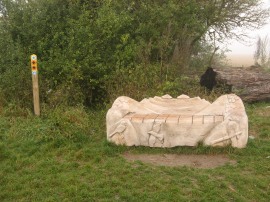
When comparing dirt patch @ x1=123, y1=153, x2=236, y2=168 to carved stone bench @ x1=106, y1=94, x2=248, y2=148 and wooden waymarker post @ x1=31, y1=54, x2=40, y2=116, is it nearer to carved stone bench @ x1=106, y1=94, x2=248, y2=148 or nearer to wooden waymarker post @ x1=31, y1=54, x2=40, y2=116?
carved stone bench @ x1=106, y1=94, x2=248, y2=148

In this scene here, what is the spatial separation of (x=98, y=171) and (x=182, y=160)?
139cm

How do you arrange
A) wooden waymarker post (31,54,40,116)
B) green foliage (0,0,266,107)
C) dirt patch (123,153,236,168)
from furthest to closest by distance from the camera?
green foliage (0,0,266,107) → wooden waymarker post (31,54,40,116) → dirt patch (123,153,236,168)

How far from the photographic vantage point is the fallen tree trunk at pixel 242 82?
941 centimetres

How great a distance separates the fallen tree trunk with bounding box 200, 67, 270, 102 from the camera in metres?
9.41

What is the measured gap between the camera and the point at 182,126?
6105mm

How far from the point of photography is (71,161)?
18.8 feet

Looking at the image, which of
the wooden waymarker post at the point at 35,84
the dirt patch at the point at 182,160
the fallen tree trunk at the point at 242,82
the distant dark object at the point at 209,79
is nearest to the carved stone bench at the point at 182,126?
the dirt patch at the point at 182,160

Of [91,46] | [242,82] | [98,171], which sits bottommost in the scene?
[98,171]

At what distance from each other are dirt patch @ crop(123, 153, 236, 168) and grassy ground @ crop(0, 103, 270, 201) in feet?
0.46

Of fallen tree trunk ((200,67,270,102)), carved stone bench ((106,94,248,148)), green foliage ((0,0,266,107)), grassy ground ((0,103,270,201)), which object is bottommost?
grassy ground ((0,103,270,201))

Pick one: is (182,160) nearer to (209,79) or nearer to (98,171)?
(98,171)

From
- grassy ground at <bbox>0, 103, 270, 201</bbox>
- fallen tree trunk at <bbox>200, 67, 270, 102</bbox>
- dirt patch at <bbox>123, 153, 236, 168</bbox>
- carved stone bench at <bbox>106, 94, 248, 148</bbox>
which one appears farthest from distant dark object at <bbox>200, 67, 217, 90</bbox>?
dirt patch at <bbox>123, 153, 236, 168</bbox>

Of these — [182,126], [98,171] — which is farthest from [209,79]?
[98,171]

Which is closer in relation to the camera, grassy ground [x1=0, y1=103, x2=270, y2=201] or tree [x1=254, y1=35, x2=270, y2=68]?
grassy ground [x1=0, y1=103, x2=270, y2=201]
